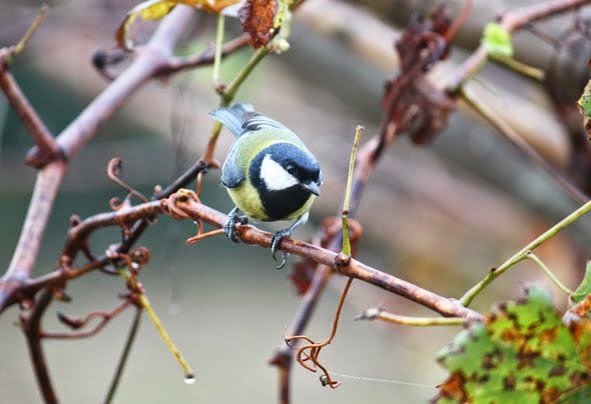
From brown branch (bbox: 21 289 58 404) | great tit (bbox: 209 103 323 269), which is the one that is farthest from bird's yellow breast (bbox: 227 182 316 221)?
brown branch (bbox: 21 289 58 404)

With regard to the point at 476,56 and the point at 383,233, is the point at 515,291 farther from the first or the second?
the point at 476,56

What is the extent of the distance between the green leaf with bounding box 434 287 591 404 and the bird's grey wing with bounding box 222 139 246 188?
81 centimetres

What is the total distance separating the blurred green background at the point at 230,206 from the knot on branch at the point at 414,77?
35 cm

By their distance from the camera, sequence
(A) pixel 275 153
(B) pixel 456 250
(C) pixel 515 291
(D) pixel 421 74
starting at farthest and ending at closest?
(B) pixel 456 250, (C) pixel 515 291, (D) pixel 421 74, (A) pixel 275 153

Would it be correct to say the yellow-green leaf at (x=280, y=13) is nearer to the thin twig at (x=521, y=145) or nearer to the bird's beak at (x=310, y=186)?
the bird's beak at (x=310, y=186)

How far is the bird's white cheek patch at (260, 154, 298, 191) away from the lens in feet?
3.91

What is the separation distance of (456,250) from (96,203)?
183 cm

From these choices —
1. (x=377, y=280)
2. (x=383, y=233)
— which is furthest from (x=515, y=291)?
(x=377, y=280)

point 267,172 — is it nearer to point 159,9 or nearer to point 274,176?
point 274,176

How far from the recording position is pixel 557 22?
1778mm

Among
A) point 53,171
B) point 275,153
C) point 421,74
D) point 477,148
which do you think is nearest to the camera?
point 53,171

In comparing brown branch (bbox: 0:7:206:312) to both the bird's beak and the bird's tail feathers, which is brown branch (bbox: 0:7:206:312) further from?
the bird's beak

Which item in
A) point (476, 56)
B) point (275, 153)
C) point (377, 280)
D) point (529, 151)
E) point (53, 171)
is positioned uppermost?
point (476, 56)

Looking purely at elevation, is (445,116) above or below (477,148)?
below
